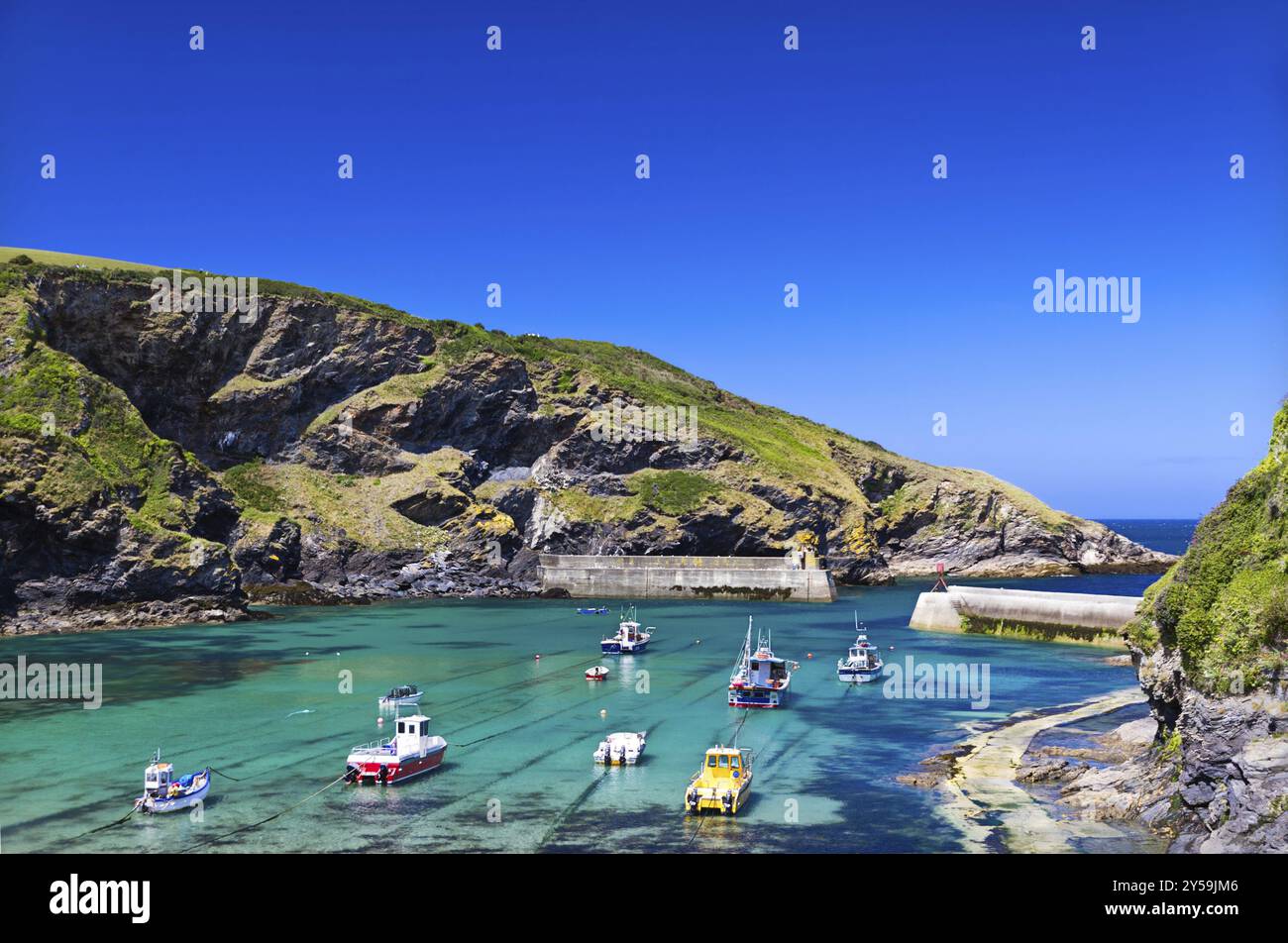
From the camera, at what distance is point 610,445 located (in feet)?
524

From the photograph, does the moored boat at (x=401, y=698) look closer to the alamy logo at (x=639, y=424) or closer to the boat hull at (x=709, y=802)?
the boat hull at (x=709, y=802)

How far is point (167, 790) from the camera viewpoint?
35.5 meters

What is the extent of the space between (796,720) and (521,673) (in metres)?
24.3

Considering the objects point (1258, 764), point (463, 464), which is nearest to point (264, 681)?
point (1258, 764)

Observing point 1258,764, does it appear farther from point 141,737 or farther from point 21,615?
point 21,615

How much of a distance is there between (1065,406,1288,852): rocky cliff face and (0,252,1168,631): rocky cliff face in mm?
93054

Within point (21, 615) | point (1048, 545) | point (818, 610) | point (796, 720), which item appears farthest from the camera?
point (1048, 545)

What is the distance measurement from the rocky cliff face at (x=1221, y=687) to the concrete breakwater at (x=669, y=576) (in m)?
99.1

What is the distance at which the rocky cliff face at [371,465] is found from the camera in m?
110

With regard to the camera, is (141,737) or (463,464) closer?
(141,737)

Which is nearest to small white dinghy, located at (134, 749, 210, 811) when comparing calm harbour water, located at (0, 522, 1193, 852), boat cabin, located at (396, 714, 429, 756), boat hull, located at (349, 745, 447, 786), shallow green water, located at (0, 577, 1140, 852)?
calm harbour water, located at (0, 522, 1193, 852)
